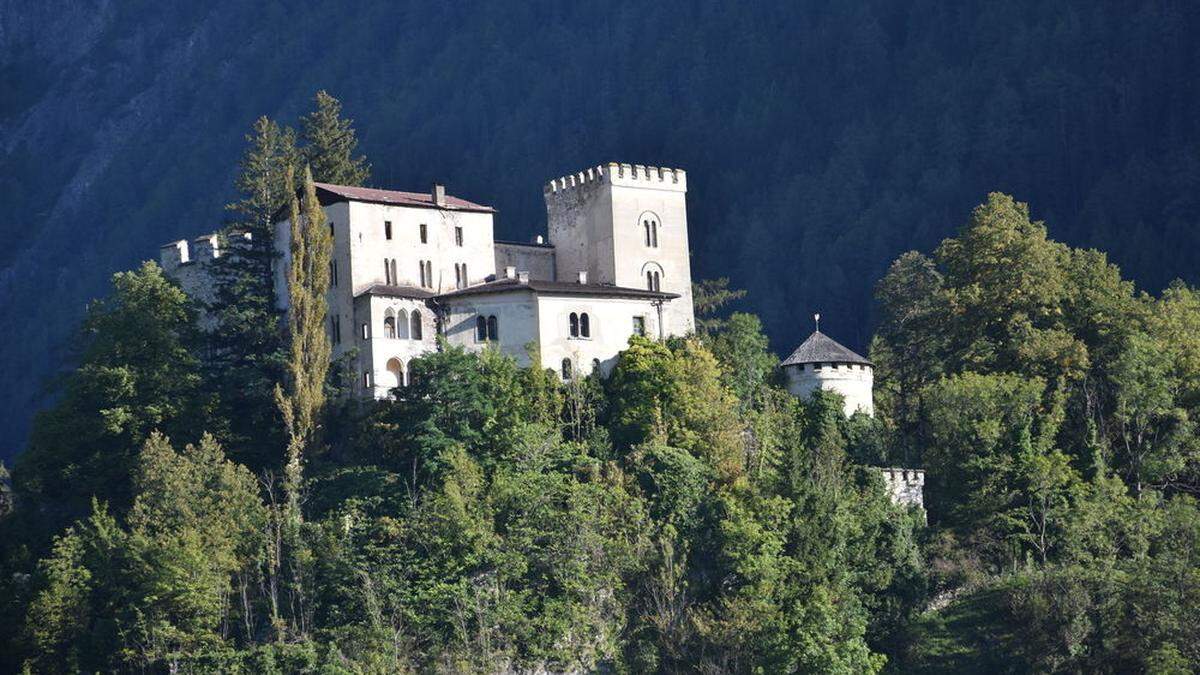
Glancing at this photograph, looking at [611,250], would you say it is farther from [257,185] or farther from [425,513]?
[425,513]

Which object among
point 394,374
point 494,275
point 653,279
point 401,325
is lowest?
point 394,374

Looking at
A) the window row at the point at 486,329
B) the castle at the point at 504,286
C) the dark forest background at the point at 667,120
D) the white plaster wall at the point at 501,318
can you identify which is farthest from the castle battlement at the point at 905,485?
the dark forest background at the point at 667,120

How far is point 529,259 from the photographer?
72188 millimetres

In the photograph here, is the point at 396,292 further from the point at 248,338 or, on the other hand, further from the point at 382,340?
the point at 248,338

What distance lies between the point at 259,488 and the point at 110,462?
5.37 metres

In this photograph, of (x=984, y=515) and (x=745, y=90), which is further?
(x=745, y=90)

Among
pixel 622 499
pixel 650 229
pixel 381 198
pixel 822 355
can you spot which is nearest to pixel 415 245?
pixel 381 198

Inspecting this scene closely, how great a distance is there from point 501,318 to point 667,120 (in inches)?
2227

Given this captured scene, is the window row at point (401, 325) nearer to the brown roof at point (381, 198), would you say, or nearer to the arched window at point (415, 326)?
the arched window at point (415, 326)

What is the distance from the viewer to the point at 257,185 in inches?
2793

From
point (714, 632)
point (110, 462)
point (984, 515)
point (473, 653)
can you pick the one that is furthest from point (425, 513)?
point (984, 515)

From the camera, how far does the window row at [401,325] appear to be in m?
65.1

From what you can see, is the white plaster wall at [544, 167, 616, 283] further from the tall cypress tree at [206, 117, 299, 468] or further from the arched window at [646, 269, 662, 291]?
the tall cypress tree at [206, 117, 299, 468]

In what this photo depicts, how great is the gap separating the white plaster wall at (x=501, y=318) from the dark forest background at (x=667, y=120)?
35.0 metres
